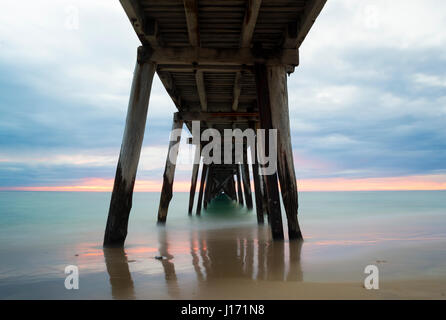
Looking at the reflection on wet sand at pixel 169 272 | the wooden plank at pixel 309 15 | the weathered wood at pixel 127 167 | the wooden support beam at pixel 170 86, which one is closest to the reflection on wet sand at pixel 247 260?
the reflection on wet sand at pixel 169 272

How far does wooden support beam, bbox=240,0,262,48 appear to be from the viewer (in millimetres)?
3553

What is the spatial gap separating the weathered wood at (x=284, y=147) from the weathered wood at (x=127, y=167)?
1776mm

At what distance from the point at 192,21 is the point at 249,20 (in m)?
0.69

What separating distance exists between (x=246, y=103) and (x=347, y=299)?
6085 millimetres

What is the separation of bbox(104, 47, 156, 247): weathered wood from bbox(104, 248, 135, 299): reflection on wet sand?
27 cm

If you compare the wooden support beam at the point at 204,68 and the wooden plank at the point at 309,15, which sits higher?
the wooden plank at the point at 309,15

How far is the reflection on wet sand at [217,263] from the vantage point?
245 centimetres

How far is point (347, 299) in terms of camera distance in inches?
77.8

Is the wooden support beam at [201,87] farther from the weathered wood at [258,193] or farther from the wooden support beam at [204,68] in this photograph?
the weathered wood at [258,193]

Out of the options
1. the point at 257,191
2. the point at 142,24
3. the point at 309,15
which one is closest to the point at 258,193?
the point at 257,191

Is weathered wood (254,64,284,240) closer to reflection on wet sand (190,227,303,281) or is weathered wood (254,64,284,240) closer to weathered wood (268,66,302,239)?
weathered wood (268,66,302,239)

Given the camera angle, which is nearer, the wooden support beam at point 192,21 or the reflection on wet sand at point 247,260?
the reflection on wet sand at point 247,260

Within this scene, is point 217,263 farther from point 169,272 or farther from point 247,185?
point 247,185

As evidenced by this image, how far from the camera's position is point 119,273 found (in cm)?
273
